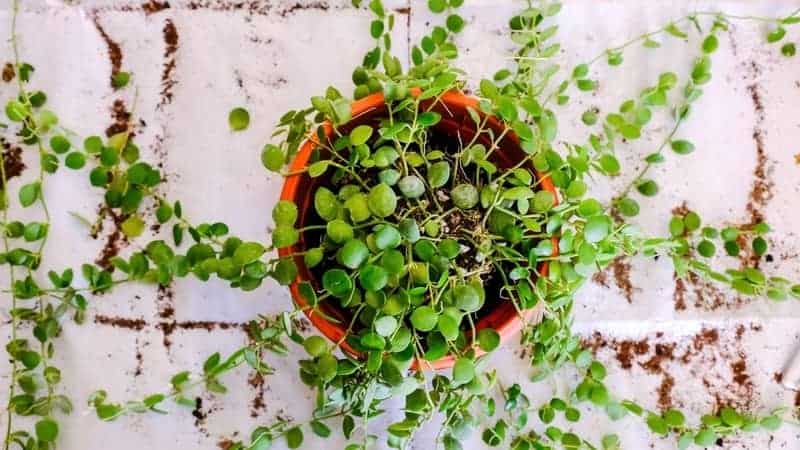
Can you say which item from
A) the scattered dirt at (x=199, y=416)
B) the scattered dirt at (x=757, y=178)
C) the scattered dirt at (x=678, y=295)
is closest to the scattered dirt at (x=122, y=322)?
the scattered dirt at (x=199, y=416)

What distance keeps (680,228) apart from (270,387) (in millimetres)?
→ 593

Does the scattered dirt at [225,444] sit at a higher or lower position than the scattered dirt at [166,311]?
lower

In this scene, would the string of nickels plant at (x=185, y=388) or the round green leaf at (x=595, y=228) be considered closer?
the round green leaf at (x=595, y=228)

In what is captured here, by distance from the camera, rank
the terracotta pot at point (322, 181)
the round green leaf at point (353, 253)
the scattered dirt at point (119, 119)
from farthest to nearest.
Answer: the scattered dirt at point (119, 119)
the terracotta pot at point (322, 181)
the round green leaf at point (353, 253)

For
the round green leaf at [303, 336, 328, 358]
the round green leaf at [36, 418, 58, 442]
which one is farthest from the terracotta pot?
the round green leaf at [36, 418, 58, 442]

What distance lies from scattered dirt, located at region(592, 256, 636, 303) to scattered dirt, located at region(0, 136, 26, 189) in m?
0.80

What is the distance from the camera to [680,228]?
1.10 metres

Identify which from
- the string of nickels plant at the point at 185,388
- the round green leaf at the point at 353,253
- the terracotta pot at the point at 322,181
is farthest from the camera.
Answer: the string of nickels plant at the point at 185,388

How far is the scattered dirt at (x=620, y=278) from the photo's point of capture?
1115 mm

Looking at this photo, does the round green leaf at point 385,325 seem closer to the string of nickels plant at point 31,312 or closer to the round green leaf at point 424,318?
the round green leaf at point 424,318

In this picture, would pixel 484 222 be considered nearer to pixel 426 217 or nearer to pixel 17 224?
pixel 426 217

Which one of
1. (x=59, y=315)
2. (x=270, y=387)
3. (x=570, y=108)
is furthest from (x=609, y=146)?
(x=59, y=315)

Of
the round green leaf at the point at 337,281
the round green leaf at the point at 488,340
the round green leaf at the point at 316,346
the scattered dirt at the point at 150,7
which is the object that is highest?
the scattered dirt at the point at 150,7

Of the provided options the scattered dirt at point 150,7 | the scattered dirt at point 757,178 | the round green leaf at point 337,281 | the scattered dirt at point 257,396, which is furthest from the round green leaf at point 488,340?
the scattered dirt at point 150,7
